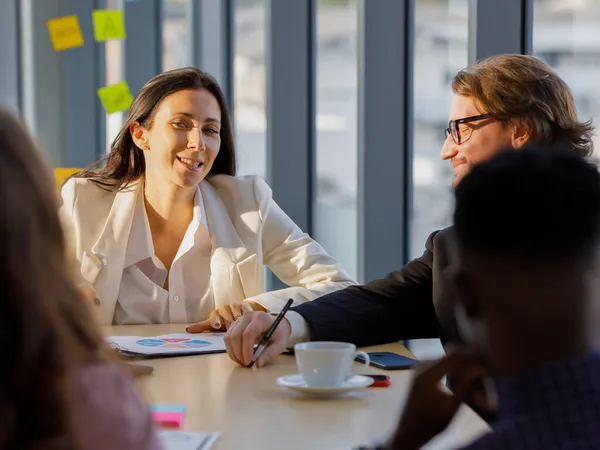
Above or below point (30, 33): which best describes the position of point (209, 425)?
below

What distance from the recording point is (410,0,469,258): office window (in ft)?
11.6

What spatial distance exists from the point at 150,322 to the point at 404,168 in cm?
140

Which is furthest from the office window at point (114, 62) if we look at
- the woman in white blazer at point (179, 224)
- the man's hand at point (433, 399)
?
the man's hand at point (433, 399)

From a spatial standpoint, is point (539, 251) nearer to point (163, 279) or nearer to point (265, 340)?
point (265, 340)

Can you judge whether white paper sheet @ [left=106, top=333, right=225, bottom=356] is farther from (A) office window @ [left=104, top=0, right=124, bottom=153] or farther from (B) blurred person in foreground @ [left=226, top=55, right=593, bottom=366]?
(A) office window @ [left=104, top=0, right=124, bottom=153]

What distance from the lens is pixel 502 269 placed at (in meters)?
0.88

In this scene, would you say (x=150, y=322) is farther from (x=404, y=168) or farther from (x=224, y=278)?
(x=404, y=168)

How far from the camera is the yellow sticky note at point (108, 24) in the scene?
4180 millimetres

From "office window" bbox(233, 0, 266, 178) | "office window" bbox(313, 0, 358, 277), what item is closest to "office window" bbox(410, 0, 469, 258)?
"office window" bbox(313, 0, 358, 277)

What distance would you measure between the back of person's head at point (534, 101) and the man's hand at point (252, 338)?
0.68 m

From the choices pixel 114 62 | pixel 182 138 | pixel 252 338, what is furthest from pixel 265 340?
pixel 114 62

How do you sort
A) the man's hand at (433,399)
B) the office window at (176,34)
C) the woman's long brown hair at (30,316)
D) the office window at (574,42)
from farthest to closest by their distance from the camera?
the office window at (176,34)
the office window at (574,42)
the man's hand at (433,399)
the woman's long brown hair at (30,316)

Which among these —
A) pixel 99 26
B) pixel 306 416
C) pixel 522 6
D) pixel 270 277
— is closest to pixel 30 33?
pixel 99 26

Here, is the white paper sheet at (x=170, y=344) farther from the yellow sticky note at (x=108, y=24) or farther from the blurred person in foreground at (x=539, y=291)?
the yellow sticky note at (x=108, y=24)
